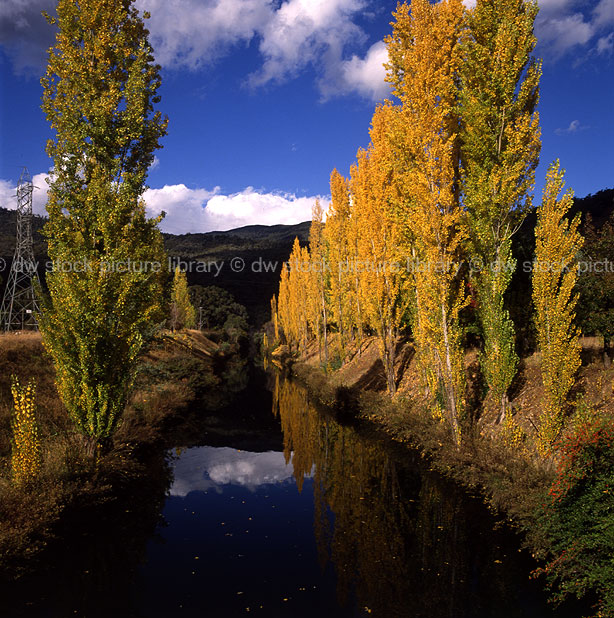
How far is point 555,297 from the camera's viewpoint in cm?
1190

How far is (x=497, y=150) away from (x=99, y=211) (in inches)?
534

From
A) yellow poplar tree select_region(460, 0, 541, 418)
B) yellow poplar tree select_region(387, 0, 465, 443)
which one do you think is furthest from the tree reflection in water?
yellow poplar tree select_region(460, 0, 541, 418)

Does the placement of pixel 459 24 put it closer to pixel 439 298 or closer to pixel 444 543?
pixel 439 298

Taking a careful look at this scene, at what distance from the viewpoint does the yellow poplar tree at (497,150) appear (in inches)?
518

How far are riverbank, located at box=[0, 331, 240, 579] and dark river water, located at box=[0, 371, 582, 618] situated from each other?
47 cm

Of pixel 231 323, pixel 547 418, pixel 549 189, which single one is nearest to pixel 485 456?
pixel 547 418

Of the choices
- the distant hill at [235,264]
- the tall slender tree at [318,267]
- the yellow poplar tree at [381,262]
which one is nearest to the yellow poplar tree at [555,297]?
the yellow poplar tree at [381,262]

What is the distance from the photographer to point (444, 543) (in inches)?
341

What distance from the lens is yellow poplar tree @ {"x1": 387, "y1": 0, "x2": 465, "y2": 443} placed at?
13.3 m

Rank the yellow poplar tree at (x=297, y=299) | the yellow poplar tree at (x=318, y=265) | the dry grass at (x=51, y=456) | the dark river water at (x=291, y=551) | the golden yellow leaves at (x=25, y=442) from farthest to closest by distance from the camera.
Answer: the yellow poplar tree at (x=297, y=299) → the yellow poplar tree at (x=318, y=265) → the golden yellow leaves at (x=25, y=442) → the dry grass at (x=51, y=456) → the dark river water at (x=291, y=551)

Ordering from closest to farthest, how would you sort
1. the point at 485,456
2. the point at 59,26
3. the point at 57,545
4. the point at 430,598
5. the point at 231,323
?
the point at 430,598, the point at 57,545, the point at 485,456, the point at 59,26, the point at 231,323

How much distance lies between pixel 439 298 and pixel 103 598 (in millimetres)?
11802

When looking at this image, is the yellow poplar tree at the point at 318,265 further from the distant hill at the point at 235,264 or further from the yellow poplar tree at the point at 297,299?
the distant hill at the point at 235,264

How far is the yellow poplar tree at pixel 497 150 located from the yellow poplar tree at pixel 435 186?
2.46ft
